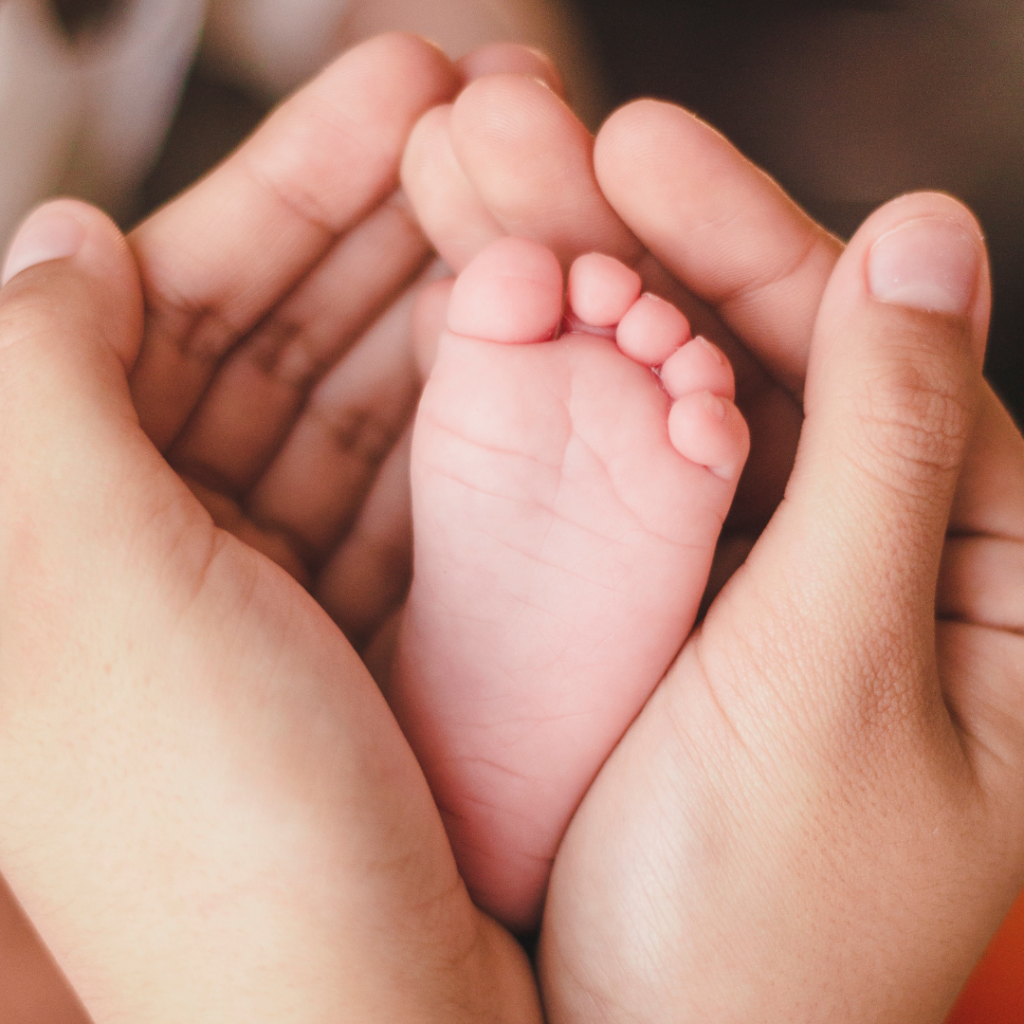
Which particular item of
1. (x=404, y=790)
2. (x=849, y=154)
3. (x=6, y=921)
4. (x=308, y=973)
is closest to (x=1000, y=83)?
(x=849, y=154)

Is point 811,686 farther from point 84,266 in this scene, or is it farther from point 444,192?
point 84,266

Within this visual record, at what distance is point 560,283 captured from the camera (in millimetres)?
622

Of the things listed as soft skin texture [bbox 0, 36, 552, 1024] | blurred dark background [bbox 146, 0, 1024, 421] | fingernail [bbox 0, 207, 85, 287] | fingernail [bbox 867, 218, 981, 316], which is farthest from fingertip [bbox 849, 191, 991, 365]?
blurred dark background [bbox 146, 0, 1024, 421]

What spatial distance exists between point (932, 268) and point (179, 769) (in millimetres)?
607

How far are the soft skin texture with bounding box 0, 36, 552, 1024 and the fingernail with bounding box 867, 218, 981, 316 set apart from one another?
1.54 feet

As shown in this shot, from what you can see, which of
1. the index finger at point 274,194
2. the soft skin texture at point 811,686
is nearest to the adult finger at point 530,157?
the soft skin texture at point 811,686

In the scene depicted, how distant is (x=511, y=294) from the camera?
1.99ft

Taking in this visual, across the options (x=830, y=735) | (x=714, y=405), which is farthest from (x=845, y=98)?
(x=830, y=735)

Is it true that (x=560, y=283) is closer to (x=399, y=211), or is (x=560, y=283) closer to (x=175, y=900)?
(x=399, y=211)

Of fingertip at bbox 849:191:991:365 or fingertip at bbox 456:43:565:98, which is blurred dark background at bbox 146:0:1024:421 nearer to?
fingertip at bbox 456:43:565:98

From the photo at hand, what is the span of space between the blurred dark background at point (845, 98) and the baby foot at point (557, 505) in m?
0.83

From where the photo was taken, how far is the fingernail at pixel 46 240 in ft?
2.34

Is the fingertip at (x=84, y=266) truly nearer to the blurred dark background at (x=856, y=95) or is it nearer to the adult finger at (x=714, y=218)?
the adult finger at (x=714, y=218)

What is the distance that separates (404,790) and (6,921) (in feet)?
2.09
